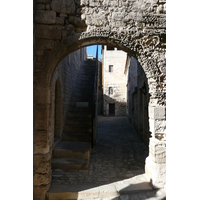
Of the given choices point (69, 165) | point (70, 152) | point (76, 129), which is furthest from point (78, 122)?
point (69, 165)

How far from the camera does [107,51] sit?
17266 mm

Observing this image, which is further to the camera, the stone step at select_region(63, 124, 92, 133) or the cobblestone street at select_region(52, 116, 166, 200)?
the stone step at select_region(63, 124, 92, 133)

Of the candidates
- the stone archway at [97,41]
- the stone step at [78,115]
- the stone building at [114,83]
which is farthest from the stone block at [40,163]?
the stone building at [114,83]

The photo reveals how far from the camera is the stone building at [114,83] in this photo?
52.6 feet

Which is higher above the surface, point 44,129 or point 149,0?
point 149,0

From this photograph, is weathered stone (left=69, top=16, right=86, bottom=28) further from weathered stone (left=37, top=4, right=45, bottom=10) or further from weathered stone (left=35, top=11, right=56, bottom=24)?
weathered stone (left=37, top=4, right=45, bottom=10)

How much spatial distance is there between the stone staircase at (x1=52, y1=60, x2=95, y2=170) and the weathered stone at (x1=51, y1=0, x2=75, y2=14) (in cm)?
346

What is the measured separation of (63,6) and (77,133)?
3.98 metres

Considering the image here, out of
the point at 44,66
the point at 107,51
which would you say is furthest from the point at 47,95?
the point at 107,51

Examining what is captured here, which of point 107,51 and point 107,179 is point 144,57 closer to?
point 107,179

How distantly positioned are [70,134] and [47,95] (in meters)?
2.77

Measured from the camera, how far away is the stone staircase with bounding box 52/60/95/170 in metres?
4.21

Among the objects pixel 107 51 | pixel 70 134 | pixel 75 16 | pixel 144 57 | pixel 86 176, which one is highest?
pixel 107 51

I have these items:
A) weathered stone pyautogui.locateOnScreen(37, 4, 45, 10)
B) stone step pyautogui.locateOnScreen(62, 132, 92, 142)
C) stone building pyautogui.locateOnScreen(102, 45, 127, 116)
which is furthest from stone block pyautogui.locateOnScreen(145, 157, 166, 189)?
stone building pyautogui.locateOnScreen(102, 45, 127, 116)
